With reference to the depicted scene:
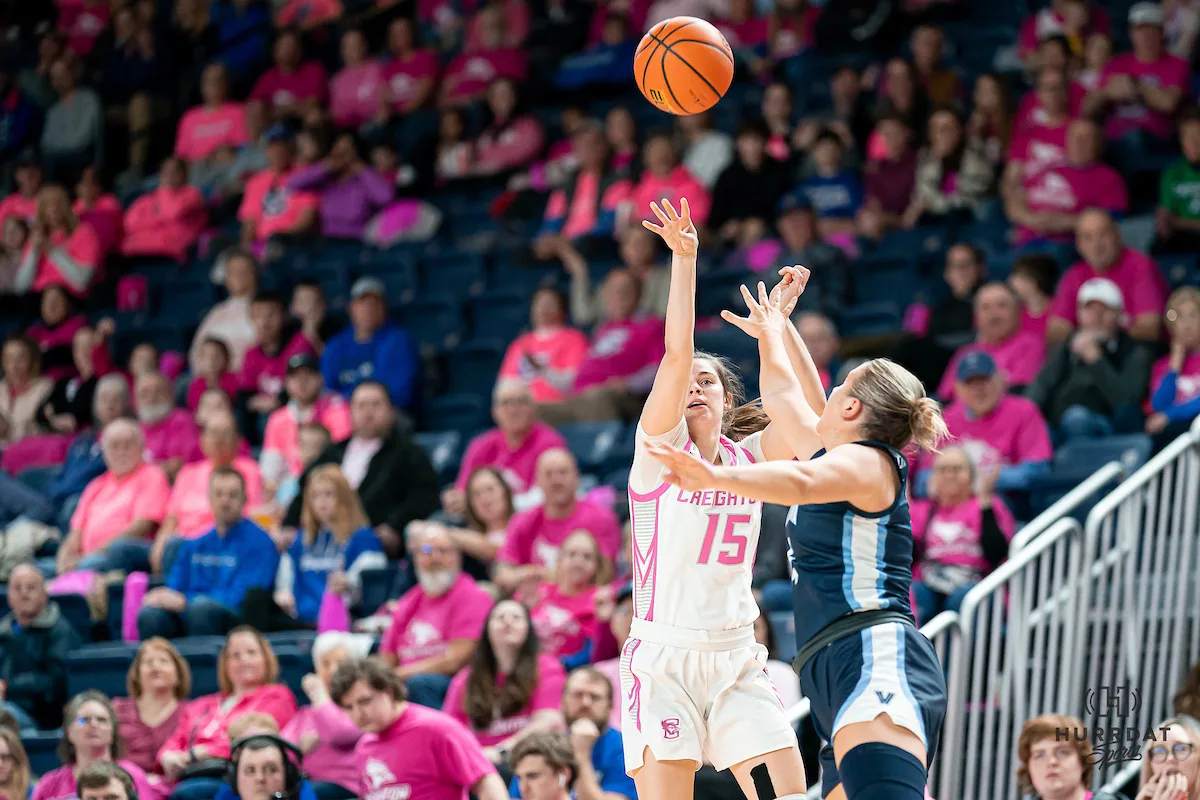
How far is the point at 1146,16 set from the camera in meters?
11.0

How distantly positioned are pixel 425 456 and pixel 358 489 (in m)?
0.46

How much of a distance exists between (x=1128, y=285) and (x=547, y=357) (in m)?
3.78

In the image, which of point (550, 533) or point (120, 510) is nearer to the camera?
point (550, 533)

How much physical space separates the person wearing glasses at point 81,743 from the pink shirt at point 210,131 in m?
8.09

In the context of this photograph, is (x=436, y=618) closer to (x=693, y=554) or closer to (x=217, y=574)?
(x=217, y=574)

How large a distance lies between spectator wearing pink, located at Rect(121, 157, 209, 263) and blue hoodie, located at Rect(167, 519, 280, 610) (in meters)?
5.18

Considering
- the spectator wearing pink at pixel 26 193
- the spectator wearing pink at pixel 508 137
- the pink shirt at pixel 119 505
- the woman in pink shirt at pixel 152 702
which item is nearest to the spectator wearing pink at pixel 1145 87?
the spectator wearing pink at pixel 508 137

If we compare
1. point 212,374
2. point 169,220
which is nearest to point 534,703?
point 212,374

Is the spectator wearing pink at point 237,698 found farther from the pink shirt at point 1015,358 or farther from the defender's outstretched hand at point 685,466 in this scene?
the defender's outstretched hand at point 685,466

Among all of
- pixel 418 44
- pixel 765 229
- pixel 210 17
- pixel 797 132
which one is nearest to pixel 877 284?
pixel 765 229

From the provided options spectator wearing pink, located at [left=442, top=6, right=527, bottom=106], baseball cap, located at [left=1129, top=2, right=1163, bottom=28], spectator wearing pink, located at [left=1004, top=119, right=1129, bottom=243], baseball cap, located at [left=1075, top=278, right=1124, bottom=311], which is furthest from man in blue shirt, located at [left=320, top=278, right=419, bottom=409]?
baseball cap, located at [left=1129, top=2, right=1163, bottom=28]

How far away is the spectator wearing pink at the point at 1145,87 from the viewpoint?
10992 mm

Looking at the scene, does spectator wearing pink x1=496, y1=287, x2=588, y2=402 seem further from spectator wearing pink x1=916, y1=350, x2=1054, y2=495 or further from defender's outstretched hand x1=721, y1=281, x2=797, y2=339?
defender's outstretched hand x1=721, y1=281, x2=797, y2=339

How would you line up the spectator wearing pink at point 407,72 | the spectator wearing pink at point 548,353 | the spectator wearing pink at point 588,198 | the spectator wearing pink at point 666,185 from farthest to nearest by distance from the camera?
the spectator wearing pink at point 407,72 < the spectator wearing pink at point 588,198 < the spectator wearing pink at point 666,185 < the spectator wearing pink at point 548,353
